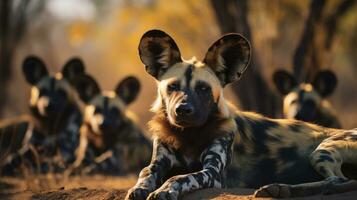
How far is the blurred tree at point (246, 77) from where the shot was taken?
9.22 metres

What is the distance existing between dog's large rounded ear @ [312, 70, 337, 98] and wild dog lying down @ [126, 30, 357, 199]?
3.49 metres

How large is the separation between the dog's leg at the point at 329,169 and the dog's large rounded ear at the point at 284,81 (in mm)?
3862

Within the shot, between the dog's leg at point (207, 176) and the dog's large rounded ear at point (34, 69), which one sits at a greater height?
the dog's large rounded ear at point (34, 69)

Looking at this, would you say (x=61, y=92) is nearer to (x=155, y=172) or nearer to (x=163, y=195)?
(x=155, y=172)

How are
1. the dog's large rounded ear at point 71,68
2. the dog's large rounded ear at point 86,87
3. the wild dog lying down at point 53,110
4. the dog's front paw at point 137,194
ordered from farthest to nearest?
1. the dog's large rounded ear at point 71,68
2. the dog's large rounded ear at point 86,87
3. the wild dog lying down at point 53,110
4. the dog's front paw at point 137,194

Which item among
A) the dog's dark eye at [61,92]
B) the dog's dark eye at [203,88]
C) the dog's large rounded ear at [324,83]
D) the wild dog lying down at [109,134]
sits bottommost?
the wild dog lying down at [109,134]

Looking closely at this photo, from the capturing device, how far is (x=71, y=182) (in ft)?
21.5

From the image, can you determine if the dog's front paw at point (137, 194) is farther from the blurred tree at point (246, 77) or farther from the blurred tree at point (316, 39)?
the blurred tree at point (316, 39)

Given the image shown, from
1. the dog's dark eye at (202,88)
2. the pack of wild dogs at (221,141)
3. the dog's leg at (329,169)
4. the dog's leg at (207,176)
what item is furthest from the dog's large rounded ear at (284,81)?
the dog's dark eye at (202,88)

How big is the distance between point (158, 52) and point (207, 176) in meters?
0.88

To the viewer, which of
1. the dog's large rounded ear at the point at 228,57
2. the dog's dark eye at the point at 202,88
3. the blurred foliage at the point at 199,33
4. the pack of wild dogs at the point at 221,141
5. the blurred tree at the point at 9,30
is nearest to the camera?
the pack of wild dogs at the point at 221,141

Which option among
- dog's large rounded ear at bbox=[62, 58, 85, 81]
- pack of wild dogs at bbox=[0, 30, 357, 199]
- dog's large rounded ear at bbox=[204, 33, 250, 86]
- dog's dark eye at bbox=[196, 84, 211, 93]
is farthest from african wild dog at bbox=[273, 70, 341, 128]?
dog's dark eye at bbox=[196, 84, 211, 93]

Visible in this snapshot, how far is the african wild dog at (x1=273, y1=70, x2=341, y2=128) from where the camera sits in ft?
25.9

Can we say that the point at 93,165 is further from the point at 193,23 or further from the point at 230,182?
the point at 193,23
